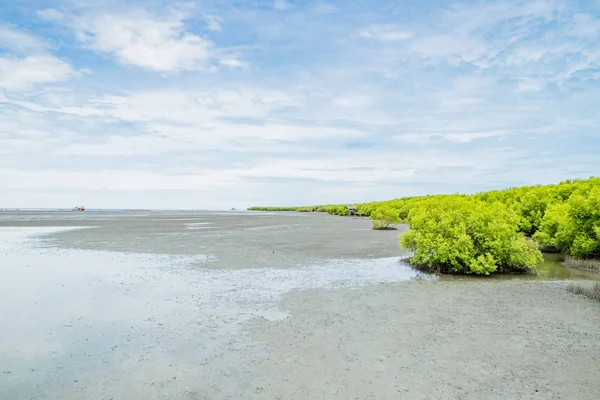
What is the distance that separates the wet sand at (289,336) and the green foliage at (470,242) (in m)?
1.38

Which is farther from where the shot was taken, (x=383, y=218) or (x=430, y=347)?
(x=383, y=218)

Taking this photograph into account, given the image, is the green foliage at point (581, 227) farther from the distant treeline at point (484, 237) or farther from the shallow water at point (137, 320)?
the shallow water at point (137, 320)

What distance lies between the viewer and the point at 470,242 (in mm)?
18828

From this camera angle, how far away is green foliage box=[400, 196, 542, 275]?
18.7m

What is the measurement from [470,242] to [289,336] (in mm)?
12091

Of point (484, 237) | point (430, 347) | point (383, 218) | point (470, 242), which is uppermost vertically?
point (383, 218)

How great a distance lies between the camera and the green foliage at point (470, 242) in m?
18.7

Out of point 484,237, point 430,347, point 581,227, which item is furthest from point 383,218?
point 430,347

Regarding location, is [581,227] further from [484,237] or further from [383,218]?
[383,218]

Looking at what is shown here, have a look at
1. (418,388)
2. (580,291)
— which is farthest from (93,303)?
(580,291)

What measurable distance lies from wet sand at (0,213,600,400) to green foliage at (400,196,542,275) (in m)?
1.38

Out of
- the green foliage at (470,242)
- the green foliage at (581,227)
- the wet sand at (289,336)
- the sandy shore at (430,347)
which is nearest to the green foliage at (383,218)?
the green foliage at (581,227)

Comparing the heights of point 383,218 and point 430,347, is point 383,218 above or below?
above

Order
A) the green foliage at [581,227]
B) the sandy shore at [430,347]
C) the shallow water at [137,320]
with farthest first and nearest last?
the green foliage at [581,227], the shallow water at [137,320], the sandy shore at [430,347]
